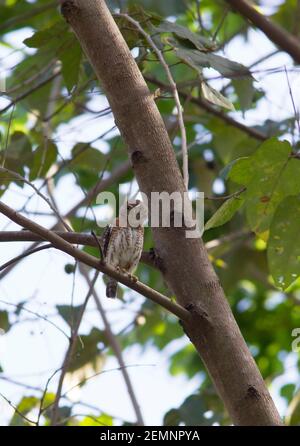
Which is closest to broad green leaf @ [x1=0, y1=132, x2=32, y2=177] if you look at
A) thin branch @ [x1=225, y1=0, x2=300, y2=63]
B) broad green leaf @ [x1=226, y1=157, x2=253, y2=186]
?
broad green leaf @ [x1=226, y1=157, x2=253, y2=186]

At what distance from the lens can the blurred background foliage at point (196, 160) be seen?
2855 mm

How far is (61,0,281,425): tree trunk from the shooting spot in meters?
2.40

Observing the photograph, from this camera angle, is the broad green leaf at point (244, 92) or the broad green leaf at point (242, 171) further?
the broad green leaf at point (244, 92)

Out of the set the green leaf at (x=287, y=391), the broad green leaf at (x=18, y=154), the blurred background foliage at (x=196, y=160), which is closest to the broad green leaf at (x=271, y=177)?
the blurred background foliage at (x=196, y=160)

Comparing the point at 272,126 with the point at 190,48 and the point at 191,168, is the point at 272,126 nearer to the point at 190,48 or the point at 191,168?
the point at 191,168

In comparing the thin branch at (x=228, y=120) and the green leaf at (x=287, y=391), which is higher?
the thin branch at (x=228, y=120)

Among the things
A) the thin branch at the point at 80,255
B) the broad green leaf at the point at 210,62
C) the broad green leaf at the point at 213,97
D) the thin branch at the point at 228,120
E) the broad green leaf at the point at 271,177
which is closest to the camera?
the thin branch at the point at 80,255

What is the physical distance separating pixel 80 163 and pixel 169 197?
7.21ft

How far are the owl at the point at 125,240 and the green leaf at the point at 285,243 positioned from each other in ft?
4.74

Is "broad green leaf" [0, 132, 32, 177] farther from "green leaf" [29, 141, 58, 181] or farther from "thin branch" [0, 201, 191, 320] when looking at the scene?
"thin branch" [0, 201, 191, 320]

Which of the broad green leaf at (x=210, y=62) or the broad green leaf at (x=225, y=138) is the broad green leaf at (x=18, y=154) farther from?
the broad green leaf at (x=225, y=138)

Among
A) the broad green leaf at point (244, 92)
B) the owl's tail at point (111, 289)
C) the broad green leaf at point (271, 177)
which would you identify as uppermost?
the broad green leaf at point (244, 92)

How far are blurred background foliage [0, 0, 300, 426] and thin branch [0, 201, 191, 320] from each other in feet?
1.34

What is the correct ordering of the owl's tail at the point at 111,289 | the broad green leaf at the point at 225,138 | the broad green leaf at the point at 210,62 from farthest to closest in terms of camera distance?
the broad green leaf at the point at 225,138 < the owl's tail at the point at 111,289 < the broad green leaf at the point at 210,62
